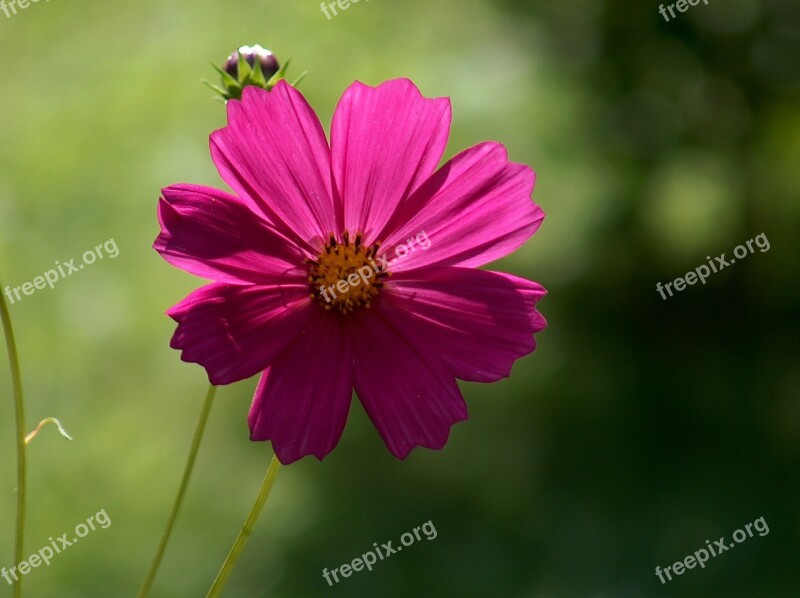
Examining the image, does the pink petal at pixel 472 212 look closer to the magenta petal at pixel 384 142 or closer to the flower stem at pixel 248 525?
the magenta petal at pixel 384 142

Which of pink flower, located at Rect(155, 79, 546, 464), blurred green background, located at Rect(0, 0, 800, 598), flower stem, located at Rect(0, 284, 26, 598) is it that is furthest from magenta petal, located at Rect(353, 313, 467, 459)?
blurred green background, located at Rect(0, 0, 800, 598)

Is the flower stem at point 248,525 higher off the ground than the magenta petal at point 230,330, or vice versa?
the magenta petal at point 230,330

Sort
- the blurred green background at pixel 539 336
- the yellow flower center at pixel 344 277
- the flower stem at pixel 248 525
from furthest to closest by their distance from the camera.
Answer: the blurred green background at pixel 539 336
the yellow flower center at pixel 344 277
the flower stem at pixel 248 525

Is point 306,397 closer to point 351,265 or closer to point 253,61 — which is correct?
point 351,265

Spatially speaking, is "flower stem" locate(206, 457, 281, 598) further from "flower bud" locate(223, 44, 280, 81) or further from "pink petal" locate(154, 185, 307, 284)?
"flower bud" locate(223, 44, 280, 81)

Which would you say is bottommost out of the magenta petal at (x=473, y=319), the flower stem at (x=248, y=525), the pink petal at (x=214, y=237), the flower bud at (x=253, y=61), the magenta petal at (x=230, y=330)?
the flower stem at (x=248, y=525)

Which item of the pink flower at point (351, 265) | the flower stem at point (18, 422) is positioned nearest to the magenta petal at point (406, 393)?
the pink flower at point (351, 265)

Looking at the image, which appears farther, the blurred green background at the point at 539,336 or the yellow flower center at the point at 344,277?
the blurred green background at the point at 539,336
